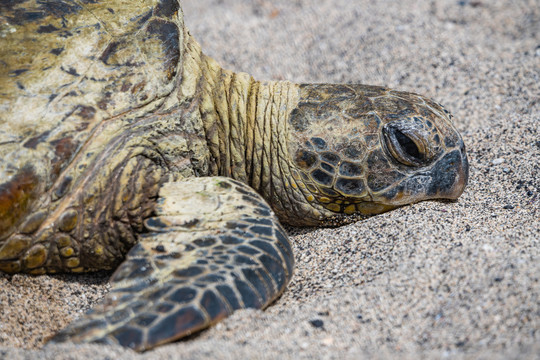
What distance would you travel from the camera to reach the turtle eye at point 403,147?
2492mm

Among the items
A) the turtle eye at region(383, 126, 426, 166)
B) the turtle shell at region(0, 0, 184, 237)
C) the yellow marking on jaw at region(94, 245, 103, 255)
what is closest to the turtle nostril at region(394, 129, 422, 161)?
the turtle eye at region(383, 126, 426, 166)

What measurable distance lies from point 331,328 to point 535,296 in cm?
66

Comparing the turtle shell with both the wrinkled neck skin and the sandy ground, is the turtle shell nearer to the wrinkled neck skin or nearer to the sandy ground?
the wrinkled neck skin

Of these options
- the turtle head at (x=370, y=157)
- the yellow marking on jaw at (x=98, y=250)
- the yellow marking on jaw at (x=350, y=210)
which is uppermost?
the turtle head at (x=370, y=157)

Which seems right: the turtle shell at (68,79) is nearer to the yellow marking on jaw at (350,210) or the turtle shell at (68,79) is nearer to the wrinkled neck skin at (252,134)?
the wrinkled neck skin at (252,134)

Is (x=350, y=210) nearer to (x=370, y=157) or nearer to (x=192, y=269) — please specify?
(x=370, y=157)

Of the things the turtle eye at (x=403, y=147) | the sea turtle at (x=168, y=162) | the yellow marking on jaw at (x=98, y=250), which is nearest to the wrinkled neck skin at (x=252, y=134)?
the sea turtle at (x=168, y=162)

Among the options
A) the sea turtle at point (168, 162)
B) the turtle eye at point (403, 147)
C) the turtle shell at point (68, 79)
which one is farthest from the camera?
the turtle eye at point (403, 147)

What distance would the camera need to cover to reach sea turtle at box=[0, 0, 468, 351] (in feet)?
6.34

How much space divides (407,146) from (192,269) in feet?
3.90

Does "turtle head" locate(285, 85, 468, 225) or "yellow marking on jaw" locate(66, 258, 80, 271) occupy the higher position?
"turtle head" locate(285, 85, 468, 225)

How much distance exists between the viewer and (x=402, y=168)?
2.51 meters

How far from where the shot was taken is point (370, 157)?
2.49 meters

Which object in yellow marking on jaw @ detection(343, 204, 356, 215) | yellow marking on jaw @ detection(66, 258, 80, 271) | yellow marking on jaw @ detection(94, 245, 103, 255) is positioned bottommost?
yellow marking on jaw @ detection(66, 258, 80, 271)
